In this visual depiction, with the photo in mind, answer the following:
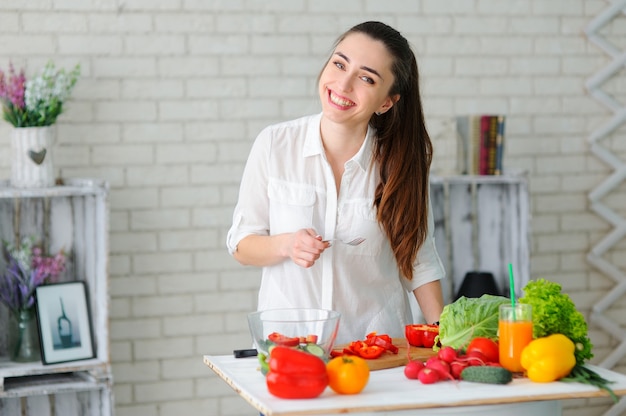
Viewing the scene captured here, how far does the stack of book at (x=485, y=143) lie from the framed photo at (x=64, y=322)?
191cm

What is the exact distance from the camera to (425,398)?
6.69 ft

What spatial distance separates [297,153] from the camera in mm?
3014

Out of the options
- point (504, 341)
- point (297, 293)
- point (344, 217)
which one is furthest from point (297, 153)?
point (504, 341)

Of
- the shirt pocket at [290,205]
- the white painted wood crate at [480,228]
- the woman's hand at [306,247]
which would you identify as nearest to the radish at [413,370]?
the woman's hand at [306,247]

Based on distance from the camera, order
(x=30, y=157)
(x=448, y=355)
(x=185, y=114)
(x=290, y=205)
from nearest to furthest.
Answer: (x=448, y=355)
(x=290, y=205)
(x=30, y=157)
(x=185, y=114)

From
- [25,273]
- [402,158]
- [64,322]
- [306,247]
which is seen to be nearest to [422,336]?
[306,247]

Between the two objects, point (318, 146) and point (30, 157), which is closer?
point (318, 146)

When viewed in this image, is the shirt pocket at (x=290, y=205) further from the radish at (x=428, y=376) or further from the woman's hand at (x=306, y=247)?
the radish at (x=428, y=376)

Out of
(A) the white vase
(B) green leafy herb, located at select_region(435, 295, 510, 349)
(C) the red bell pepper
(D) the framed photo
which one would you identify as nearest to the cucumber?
(B) green leafy herb, located at select_region(435, 295, 510, 349)

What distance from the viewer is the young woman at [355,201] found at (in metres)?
2.91

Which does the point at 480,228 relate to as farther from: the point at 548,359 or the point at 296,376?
the point at 296,376

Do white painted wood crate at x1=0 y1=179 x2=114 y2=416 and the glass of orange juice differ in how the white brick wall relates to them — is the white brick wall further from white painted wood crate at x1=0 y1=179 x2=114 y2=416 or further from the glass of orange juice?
the glass of orange juice

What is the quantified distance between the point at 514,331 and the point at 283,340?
1.81 ft

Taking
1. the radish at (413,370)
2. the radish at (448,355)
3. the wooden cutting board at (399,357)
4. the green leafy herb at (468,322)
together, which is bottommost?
the wooden cutting board at (399,357)
